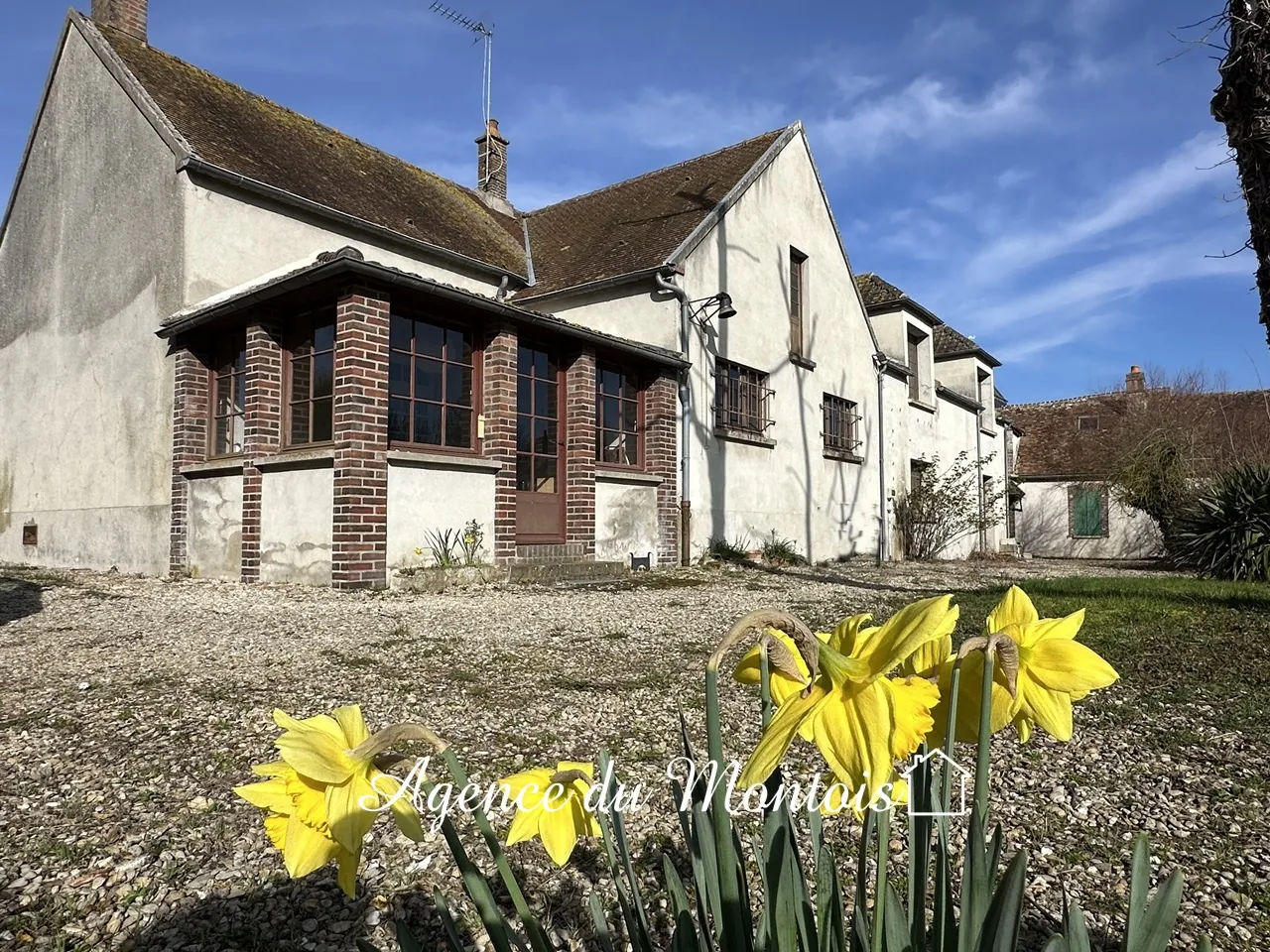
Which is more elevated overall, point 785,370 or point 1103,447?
point 785,370

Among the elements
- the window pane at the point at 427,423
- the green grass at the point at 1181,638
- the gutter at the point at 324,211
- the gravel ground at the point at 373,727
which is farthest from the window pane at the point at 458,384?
the green grass at the point at 1181,638

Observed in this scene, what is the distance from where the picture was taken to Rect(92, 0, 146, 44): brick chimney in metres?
10.6

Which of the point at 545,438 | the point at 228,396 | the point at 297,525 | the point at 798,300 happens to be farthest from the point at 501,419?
the point at 798,300

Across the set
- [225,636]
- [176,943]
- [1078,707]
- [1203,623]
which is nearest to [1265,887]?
[1078,707]

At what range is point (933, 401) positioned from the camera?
17797 mm

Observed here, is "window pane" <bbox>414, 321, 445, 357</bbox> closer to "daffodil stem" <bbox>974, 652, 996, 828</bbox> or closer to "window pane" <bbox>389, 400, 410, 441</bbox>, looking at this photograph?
"window pane" <bbox>389, 400, 410, 441</bbox>

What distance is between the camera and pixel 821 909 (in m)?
0.80

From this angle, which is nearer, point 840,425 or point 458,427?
point 458,427

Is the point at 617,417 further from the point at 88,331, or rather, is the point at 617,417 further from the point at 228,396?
the point at 88,331

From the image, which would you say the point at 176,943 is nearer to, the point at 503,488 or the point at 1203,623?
the point at 1203,623

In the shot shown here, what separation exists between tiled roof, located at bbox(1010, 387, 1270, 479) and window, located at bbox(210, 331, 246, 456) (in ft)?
61.5

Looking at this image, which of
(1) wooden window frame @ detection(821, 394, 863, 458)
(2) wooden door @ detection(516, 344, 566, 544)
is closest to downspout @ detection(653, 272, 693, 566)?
(2) wooden door @ detection(516, 344, 566, 544)

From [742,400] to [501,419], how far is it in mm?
4537

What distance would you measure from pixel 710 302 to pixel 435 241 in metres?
3.96
